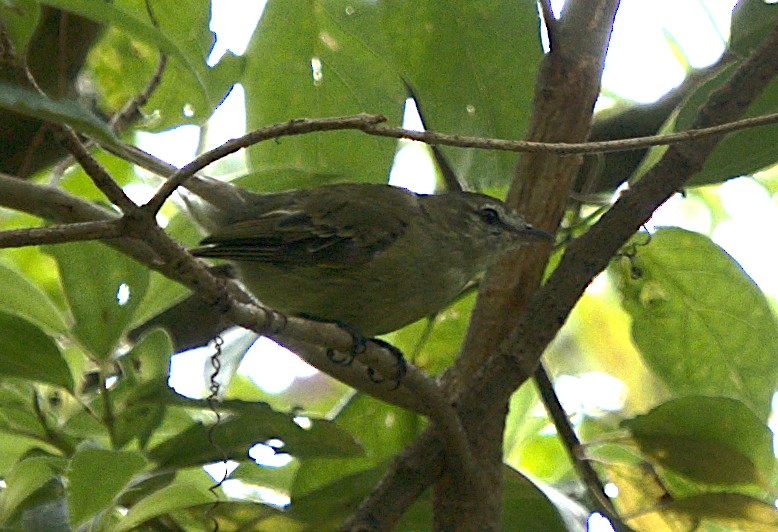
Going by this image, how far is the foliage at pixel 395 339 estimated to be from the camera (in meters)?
2.27

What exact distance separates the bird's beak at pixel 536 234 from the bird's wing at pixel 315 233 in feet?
1.89

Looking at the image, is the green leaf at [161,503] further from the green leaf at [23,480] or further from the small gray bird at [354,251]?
the small gray bird at [354,251]

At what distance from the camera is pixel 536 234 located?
2.76 m

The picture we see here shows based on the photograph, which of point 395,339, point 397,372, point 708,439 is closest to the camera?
point 397,372

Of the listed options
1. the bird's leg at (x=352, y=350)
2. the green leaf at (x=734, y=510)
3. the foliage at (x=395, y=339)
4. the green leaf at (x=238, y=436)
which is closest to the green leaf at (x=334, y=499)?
the foliage at (x=395, y=339)

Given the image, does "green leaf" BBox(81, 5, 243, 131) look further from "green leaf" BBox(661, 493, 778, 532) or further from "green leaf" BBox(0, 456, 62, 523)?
"green leaf" BBox(661, 493, 778, 532)

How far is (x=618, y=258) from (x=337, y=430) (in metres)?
1.01

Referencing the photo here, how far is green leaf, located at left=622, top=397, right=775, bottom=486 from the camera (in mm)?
2463

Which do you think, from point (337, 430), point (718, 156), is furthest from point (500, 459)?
point (718, 156)

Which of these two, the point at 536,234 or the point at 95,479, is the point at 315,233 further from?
the point at 95,479

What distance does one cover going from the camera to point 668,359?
2.86 m

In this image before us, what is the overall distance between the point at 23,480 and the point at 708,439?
4.95 ft

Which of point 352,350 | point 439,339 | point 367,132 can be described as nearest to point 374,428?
point 439,339

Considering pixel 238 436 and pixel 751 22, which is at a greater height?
pixel 751 22
